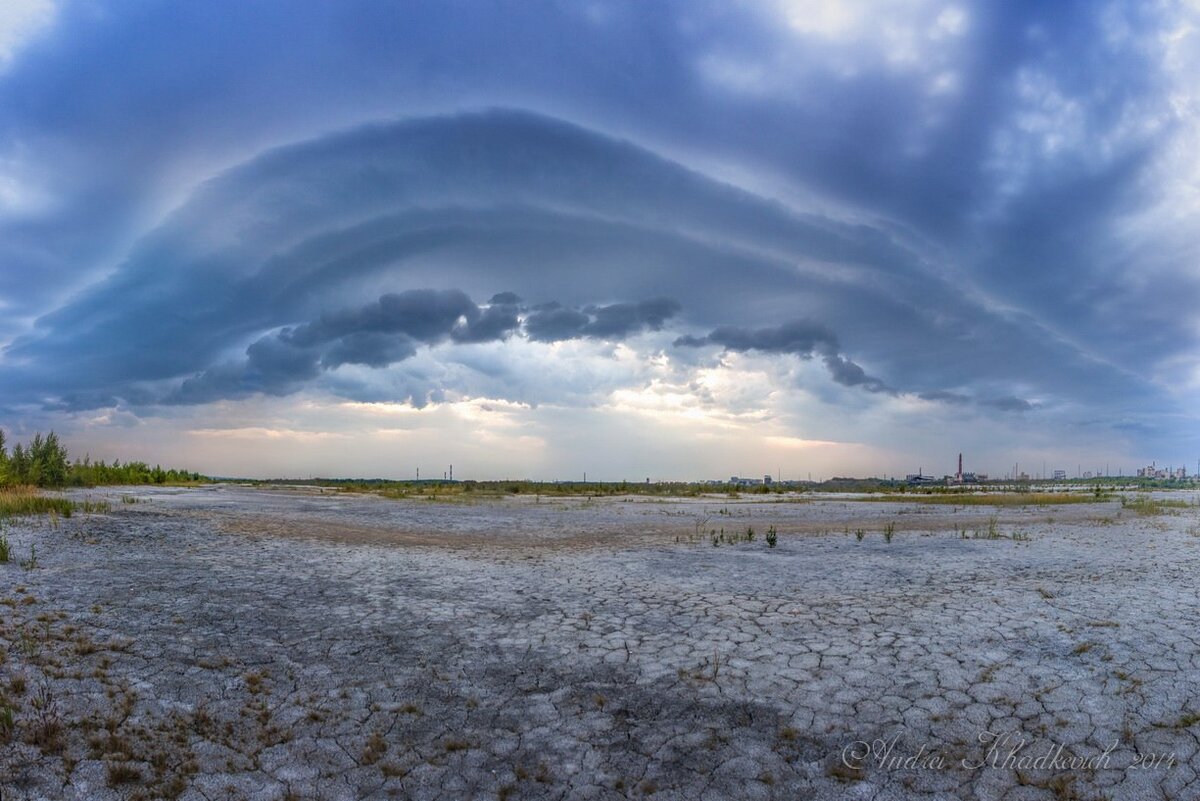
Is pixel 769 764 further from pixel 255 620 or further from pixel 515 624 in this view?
pixel 255 620

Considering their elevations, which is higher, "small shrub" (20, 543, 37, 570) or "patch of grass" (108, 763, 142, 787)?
"small shrub" (20, 543, 37, 570)

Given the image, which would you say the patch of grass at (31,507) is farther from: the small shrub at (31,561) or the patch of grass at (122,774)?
the patch of grass at (122,774)

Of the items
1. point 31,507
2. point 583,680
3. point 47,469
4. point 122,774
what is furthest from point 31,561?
point 47,469

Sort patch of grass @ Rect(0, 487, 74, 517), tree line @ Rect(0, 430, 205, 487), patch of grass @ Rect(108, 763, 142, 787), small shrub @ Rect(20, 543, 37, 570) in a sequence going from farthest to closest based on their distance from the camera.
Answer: tree line @ Rect(0, 430, 205, 487), patch of grass @ Rect(0, 487, 74, 517), small shrub @ Rect(20, 543, 37, 570), patch of grass @ Rect(108, 763, 142, 787)

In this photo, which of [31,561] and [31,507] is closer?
[31,561]

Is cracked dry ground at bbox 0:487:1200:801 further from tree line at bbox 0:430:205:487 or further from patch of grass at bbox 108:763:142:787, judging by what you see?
tree line at bbox 0:430:205:487

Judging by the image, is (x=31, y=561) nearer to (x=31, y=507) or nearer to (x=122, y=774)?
(x=122, y=774)

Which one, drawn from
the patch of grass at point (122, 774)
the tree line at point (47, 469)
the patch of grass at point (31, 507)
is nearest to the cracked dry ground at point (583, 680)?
the patch of grass at point (122, 774)

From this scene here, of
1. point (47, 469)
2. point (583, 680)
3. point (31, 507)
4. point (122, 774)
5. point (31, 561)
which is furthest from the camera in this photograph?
point (47, 469)

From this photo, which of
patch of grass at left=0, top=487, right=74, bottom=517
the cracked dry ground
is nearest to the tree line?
patch of grass at left=0, top=487, right=74, bottom=517
